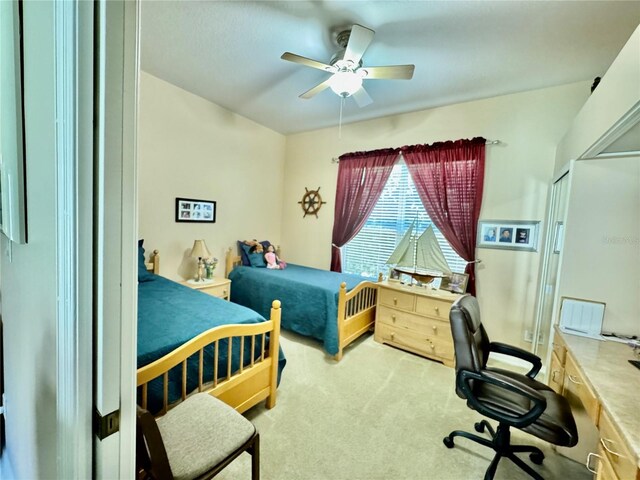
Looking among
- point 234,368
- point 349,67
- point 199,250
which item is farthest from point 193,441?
point 199,250

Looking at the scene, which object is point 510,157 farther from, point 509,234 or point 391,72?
point 391,72

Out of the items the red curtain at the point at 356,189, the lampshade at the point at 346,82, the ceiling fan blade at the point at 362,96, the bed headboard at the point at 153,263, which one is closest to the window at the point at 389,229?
the red curtain at the point at 356,189

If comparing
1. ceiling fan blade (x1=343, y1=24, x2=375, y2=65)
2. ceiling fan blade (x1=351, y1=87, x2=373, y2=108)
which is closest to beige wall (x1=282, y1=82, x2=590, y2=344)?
ceiling fan blade (x1=351, y1=87, x2=373, y2=108)

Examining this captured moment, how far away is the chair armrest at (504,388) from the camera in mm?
1318

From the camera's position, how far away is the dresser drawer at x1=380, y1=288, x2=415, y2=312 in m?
2.89

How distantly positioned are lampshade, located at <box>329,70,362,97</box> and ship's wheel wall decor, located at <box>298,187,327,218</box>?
2093 millimetres

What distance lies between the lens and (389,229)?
3654mm

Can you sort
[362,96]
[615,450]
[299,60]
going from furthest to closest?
[362,96] → [299,60] → [615,450]

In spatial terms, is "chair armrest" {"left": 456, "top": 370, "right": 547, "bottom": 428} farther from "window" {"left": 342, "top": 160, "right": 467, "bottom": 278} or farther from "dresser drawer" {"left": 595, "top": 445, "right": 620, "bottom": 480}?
"window" {"left": 342, "top": 160, "right": 467, "bottom": 278}

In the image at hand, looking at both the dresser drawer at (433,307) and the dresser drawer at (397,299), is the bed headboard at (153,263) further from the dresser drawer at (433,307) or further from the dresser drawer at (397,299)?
the dresser drawer at (433,307)

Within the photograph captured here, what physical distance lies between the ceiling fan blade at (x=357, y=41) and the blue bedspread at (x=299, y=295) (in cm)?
200

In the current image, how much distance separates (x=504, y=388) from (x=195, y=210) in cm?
344

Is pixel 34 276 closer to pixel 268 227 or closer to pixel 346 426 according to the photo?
pixel 346 426

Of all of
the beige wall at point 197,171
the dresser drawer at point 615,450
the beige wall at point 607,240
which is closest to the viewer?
the dresser drawer at point 615,450
